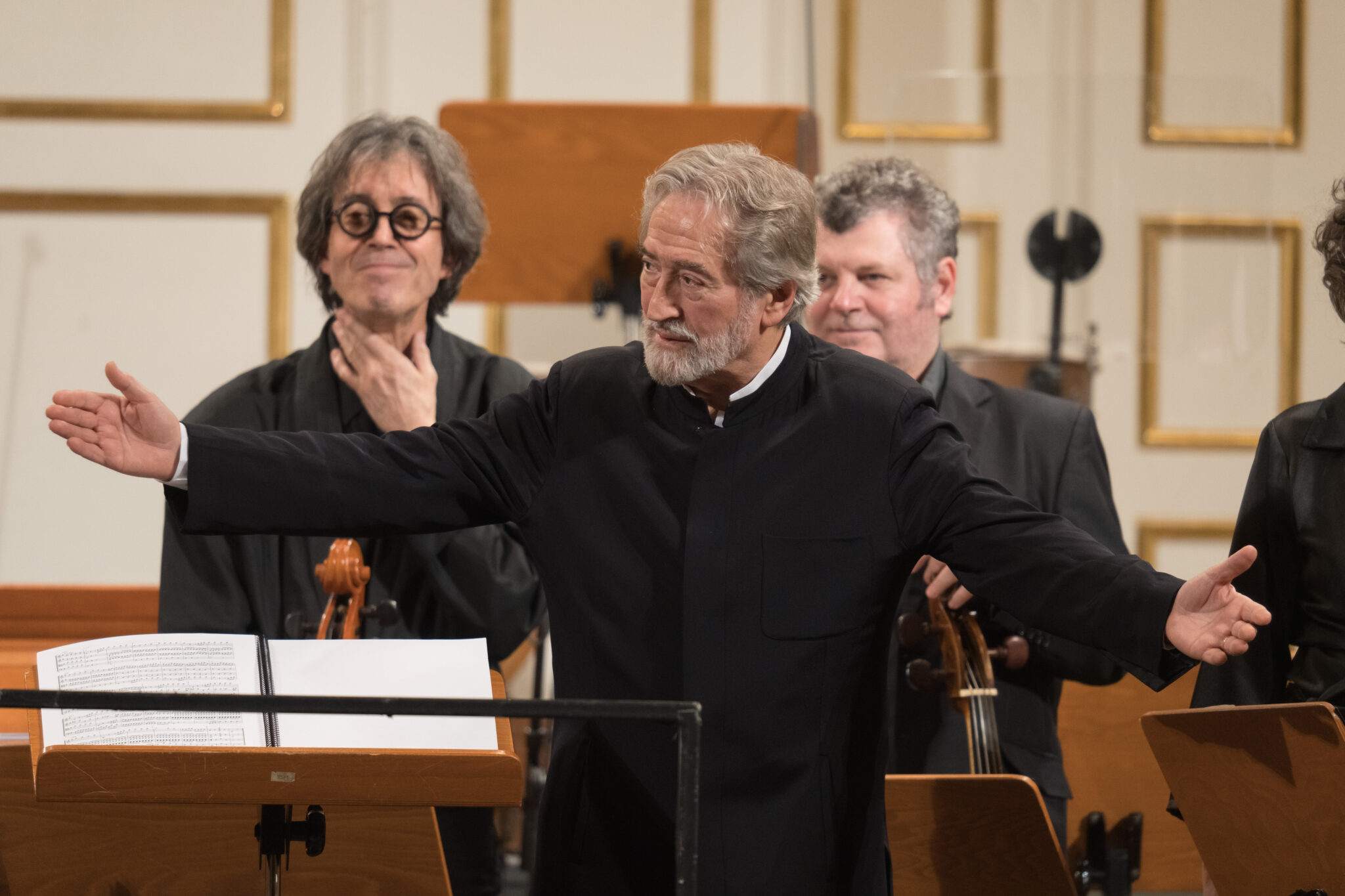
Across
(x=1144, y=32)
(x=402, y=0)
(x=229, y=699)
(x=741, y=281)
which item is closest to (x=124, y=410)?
(x=229, y=699)

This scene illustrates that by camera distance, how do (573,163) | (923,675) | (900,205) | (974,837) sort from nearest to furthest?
(974,837), (923,675), (900,205), (573,163)

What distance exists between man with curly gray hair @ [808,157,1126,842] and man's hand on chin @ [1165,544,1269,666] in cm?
63

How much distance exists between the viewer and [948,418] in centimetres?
212

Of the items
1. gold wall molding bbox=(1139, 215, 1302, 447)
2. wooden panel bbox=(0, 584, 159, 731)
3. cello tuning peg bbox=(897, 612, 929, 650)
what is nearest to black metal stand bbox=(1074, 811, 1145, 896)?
cello tuning peg bbox=(897, 612, 929, 650)

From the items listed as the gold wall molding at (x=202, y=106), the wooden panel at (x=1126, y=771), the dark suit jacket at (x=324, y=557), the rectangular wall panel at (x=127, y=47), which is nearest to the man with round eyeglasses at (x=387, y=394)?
the dark suit jacket at (x=324, y=557)

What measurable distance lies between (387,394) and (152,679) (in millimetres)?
773

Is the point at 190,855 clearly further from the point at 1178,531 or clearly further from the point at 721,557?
the point at 1178,531

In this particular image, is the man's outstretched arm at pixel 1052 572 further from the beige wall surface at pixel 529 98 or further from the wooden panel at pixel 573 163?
the beige wall surface at pixel 529 98

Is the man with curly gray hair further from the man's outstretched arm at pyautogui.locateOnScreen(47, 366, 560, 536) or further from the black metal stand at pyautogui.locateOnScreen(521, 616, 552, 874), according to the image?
the black metal stand at pyautogui.locateOnScreen(521, 616, 552, 874)

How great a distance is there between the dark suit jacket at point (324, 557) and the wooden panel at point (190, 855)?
445 mm

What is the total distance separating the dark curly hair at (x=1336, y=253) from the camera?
188 cm

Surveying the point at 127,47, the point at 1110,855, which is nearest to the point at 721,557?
the point at 1110,855

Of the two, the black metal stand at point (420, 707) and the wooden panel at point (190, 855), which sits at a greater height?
the black metal stand at point (420, 707)

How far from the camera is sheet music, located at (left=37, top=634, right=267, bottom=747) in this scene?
151cm
